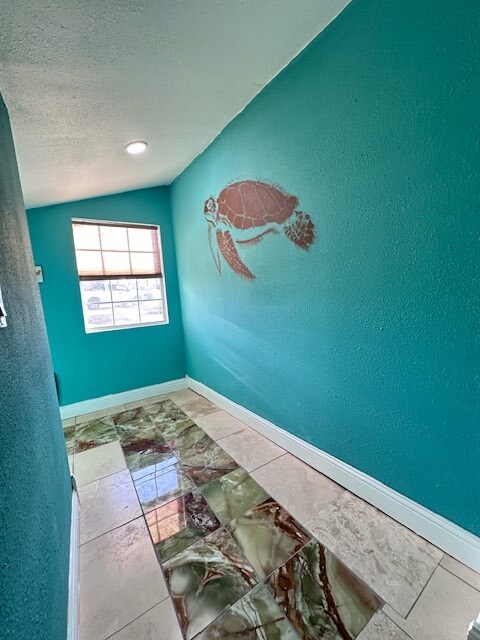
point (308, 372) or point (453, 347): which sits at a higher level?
point (453, 347)

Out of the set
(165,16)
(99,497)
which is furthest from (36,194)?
(99,497)

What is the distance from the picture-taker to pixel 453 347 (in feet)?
3.59

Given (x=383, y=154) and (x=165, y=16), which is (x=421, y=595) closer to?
(x=383, y=154)

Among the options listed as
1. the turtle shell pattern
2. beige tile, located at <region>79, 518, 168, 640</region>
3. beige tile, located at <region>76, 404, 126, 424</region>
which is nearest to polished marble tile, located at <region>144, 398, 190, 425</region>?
beige tile, located at <region>76, 404, 126, 424</region>

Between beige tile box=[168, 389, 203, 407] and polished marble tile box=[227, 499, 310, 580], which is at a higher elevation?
polished marble tile box=[227, 499, 310, 580]

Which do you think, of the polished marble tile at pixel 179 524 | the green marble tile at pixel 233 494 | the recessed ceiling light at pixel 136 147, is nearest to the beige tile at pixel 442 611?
the green marble tile at pixel 233 494

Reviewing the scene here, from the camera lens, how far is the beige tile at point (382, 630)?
0.91 m

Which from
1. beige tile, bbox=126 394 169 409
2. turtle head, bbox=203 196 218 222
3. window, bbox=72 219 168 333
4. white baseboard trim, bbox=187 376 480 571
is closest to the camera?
white baseboard trim, bbox=187 376 480 571

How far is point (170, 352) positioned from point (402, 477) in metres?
2.74

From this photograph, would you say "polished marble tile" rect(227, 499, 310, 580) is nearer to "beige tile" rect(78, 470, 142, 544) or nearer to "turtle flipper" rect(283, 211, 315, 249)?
"beige tile" rect(78, 470, 142, 544)

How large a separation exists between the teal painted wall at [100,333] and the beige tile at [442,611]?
115 inches

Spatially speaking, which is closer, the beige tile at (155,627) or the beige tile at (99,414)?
the beige tile at (155,627)

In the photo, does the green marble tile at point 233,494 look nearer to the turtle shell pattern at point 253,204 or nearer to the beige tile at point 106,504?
the beige tile at point 106,504

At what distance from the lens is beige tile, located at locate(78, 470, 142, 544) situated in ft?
4.85
